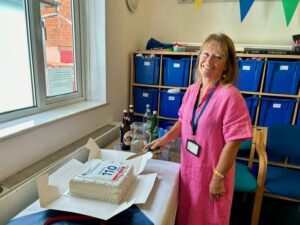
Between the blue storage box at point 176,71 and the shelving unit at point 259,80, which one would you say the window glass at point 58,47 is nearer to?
the shelving unit at point 259,80

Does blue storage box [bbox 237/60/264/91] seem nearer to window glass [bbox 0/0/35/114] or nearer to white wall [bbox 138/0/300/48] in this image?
white wall [bbox 138/0/300/48]

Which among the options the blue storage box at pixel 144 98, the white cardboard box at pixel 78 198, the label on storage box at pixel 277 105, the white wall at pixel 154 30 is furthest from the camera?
the blue storage box at pixel 144 98

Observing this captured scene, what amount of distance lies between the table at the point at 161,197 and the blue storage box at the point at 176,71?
50.0 inches

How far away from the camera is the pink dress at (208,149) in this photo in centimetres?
95

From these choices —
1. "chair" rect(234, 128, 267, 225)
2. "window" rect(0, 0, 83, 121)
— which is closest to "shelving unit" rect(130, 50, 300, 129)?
"chair" rect(234, 128, 267, 225)

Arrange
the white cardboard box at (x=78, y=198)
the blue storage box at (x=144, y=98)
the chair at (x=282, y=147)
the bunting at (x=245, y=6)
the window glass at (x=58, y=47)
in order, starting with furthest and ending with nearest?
the blue storage box at (x=144, y=98)
the bunting at (x=245, y=6)
the chair at (x=282, y=147)
the window glass at (x=58, y=47)
the white cardboard box at (x=78, y=198)

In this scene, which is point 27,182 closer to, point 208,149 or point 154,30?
point 208,149

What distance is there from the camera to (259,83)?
2062 mm

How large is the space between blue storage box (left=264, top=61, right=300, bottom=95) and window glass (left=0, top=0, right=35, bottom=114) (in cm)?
194

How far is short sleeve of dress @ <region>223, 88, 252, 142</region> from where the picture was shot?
3.07 feet

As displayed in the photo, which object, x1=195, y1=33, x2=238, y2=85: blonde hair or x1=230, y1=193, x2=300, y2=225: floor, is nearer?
x1=195, y1=33, x2=238, y2=85: blonde hair

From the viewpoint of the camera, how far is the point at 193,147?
1.07m

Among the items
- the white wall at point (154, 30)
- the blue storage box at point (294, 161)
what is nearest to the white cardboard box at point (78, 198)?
the white wall at point (154, 30)

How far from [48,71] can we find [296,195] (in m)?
1.88
